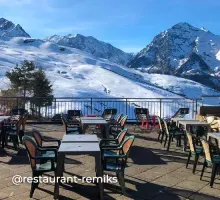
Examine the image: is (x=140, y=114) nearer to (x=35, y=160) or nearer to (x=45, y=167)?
(x=45, y=167)

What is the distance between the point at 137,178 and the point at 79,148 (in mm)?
1434

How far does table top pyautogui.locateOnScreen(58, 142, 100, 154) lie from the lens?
176 inches

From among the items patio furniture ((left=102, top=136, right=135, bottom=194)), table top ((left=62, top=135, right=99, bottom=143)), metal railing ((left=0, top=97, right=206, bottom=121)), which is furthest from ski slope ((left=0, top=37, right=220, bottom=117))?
patio furniture ((left=102, top=136, right=135, bottom=194))

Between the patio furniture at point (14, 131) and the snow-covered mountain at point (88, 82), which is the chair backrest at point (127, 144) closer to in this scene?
the patio furniture at point (14, 131)

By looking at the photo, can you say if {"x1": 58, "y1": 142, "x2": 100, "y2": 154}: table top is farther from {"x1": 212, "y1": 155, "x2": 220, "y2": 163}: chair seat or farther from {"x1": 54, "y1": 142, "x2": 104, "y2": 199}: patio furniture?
{"x1": 212, "y1": 155, "x2": 220, "y2": 163}: chair seat

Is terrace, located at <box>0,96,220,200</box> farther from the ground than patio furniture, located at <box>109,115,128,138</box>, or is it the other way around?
patio furniture, located at <box>109,115,128,138</box>

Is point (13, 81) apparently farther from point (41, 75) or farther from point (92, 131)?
point (92, 131)

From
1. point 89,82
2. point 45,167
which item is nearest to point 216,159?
point 45,167

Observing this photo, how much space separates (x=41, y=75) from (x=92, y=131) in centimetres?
3010

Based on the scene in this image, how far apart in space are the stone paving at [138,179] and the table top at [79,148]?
0.65 m

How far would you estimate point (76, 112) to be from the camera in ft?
35.8

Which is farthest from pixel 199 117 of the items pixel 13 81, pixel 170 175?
pixel 13 81

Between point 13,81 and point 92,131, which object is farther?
point 13,81

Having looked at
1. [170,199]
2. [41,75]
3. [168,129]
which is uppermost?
[41,75]
